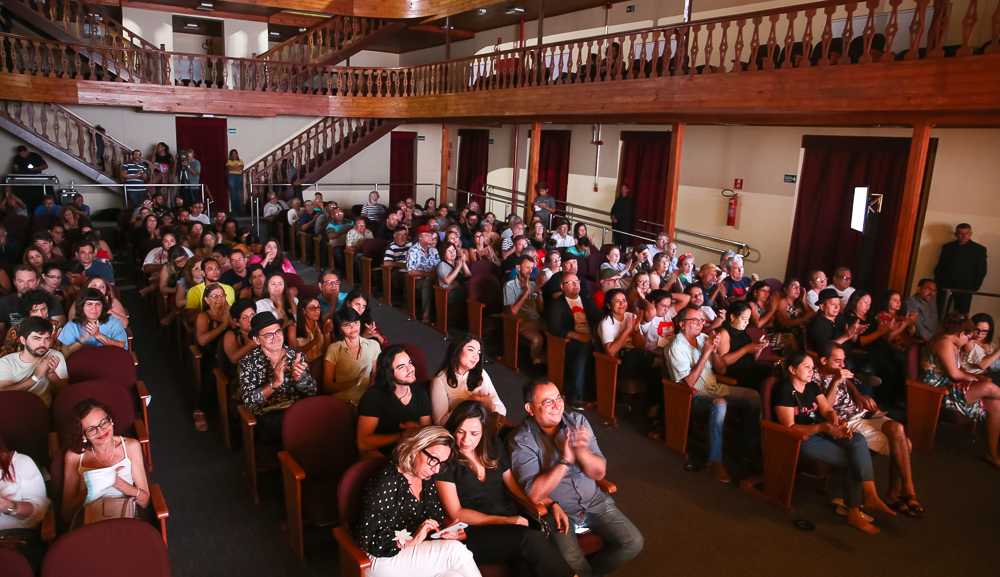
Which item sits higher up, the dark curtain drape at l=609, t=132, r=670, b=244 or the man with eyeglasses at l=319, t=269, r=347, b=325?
the dark curtain drape at l=609, t=132, r=670, b=244

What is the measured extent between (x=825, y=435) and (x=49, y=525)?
421cm

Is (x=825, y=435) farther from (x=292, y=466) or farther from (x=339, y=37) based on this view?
(x=339, y=37)

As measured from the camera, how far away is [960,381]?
520 cm

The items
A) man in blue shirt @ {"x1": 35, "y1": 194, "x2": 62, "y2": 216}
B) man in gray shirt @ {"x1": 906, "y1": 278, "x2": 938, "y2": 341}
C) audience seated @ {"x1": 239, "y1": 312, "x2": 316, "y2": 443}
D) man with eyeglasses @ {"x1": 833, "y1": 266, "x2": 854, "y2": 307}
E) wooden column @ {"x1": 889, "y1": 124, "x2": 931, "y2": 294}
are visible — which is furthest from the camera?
man in blue shirt @ {"x1": 35, "y1": 194, "x2": 62, "y2": 216}

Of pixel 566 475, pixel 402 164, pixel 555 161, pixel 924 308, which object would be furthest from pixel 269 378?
pixel 402 164

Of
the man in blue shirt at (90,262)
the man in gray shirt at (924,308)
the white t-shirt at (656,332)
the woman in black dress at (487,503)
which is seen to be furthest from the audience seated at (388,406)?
the man in gray shirt at (924,308)

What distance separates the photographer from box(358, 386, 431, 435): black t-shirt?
11.9 feet

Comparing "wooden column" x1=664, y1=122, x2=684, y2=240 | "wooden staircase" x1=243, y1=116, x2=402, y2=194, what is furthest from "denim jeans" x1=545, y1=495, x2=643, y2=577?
"wooden staircase" x1=243, y1=116, x2=402, y2=194

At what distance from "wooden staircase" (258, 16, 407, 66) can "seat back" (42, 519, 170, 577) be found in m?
13.8

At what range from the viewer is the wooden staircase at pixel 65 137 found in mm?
12336

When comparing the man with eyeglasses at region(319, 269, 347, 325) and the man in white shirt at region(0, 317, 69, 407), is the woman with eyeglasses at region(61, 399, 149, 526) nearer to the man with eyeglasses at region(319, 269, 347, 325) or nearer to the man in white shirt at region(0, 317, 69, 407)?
the man in white shirt at region(0, 317, 69, 407)

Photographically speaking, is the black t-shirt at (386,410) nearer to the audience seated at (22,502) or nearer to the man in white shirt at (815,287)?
the audience seated at (22,502)

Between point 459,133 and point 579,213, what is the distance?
227 inches

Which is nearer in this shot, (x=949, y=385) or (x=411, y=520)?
(x=411, y=520)
